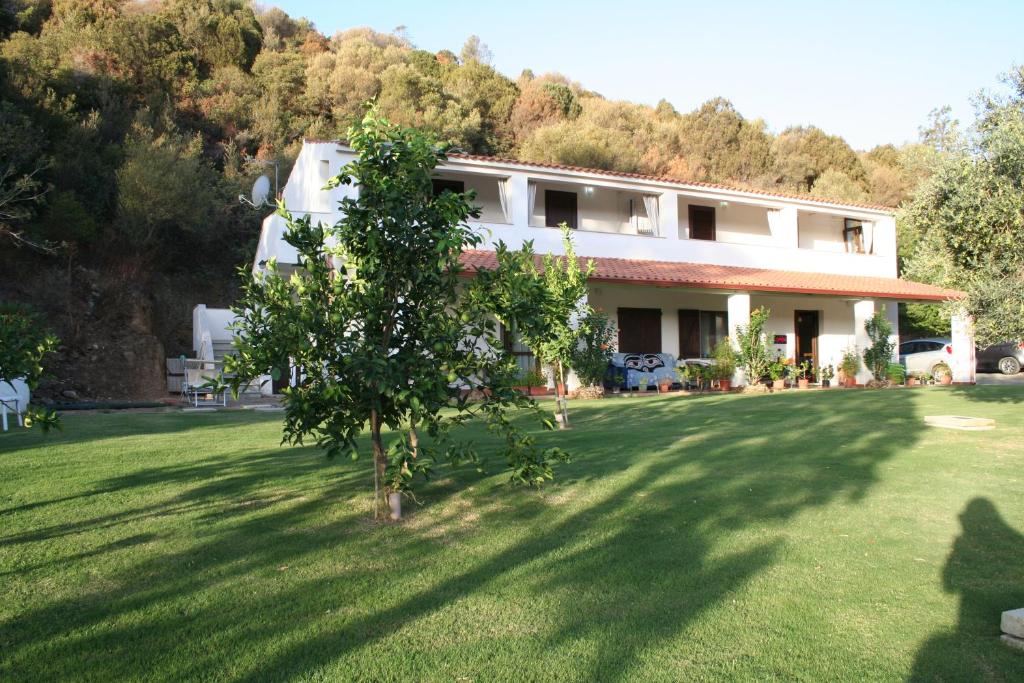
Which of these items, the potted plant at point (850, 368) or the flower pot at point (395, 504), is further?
the potted plant at point (850, 368)

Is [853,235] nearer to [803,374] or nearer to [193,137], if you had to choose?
[803,374]

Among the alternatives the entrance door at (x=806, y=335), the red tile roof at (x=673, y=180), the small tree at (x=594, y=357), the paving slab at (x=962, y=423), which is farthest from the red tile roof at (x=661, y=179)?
the paving slab at (x=962, y=423)

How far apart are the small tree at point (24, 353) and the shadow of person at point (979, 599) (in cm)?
526

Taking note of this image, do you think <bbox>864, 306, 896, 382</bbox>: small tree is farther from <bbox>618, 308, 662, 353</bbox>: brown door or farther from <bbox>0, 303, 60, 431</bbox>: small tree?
<bbox>0, 303, 60, 431</bbox>: small tree

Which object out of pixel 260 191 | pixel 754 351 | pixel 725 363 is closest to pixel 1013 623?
pixel 754 351

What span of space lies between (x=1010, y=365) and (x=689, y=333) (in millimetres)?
12094

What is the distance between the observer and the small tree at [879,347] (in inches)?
808

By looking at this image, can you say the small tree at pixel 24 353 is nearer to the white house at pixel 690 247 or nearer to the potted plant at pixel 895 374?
the white house at pixel 690 247

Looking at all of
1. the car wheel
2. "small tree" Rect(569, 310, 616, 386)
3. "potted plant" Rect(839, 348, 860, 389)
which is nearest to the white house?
"potted plant" Rect(839, 348, 860, 389)

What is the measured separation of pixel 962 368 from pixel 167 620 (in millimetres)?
22605

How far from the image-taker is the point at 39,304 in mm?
22078

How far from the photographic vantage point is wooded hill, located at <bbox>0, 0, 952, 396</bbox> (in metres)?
23.1

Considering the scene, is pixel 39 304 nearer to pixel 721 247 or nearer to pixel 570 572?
pixel 721 247

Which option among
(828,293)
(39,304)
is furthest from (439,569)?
(39,304)
